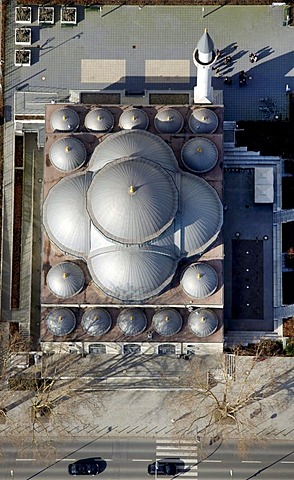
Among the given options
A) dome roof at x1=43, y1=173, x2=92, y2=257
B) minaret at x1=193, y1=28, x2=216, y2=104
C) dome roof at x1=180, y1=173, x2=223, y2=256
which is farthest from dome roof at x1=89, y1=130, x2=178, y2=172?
minaret at x1=193, y1=28, x2=216, y2=104

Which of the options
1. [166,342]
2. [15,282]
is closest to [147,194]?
[166,342]

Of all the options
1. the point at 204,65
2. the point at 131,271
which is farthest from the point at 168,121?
the point at 131,271

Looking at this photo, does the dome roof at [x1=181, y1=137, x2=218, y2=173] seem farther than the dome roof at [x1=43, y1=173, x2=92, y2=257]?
Yes

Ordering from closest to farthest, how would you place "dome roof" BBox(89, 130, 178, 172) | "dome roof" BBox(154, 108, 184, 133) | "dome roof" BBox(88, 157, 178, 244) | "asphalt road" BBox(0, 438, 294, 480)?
"dome roof" BBox(88, 157, 178, 244) < "dome roof" BBox(89, 130, 178, 172) < "dome roof" BBox(154, 108, 184, 133) < "asphalt road" BBox(0, 438, 294, 480)

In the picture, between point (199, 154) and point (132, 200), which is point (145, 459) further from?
point (199, 154)

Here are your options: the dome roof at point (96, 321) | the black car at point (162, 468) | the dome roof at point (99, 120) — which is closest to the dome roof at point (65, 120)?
the dome roof at point (99, 120)

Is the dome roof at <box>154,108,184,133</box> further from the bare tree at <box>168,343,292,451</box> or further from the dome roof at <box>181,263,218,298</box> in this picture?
the bare tree at <box>168,343,292,451</box>
